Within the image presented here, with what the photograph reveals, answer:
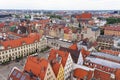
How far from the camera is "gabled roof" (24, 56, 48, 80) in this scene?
41.5 metres

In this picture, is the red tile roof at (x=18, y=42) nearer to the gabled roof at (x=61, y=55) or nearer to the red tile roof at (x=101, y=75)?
the gabled roof at (x=61, y=55)

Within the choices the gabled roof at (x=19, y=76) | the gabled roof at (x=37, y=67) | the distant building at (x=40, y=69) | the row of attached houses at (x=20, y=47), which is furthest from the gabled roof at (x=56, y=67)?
the row of attached houses at (x=20, y=47)

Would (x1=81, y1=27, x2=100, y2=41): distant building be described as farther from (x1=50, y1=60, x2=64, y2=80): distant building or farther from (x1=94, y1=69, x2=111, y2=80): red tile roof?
(x1=50, y1=60, x2=64, y2=80): distant building

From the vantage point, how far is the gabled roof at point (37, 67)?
41.5 meters

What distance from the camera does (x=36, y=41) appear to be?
245 ft

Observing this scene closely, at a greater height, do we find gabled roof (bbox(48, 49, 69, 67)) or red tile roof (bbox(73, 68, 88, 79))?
gabled roof (bbox(48, 49, 69, 67))

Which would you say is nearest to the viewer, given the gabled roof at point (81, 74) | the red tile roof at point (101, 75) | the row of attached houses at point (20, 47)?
the red tile roof at point (101, 75)

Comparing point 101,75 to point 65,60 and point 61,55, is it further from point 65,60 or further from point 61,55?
point 61,55

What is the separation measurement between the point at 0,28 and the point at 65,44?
64384mm

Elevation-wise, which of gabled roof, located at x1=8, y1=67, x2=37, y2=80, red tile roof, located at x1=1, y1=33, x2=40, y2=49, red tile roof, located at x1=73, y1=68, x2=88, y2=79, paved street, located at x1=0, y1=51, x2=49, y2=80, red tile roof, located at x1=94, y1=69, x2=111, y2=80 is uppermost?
red tile roof, located at x1=1, y1=33, x2=40, y2=49

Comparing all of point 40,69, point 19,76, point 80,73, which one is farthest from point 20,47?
point 80,73

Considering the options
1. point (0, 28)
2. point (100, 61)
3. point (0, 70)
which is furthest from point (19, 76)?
point (0, 28)

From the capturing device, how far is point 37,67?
141 feet

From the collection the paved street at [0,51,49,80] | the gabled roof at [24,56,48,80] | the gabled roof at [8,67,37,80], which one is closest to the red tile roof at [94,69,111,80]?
the gabled roof at [24,56,48,80]
